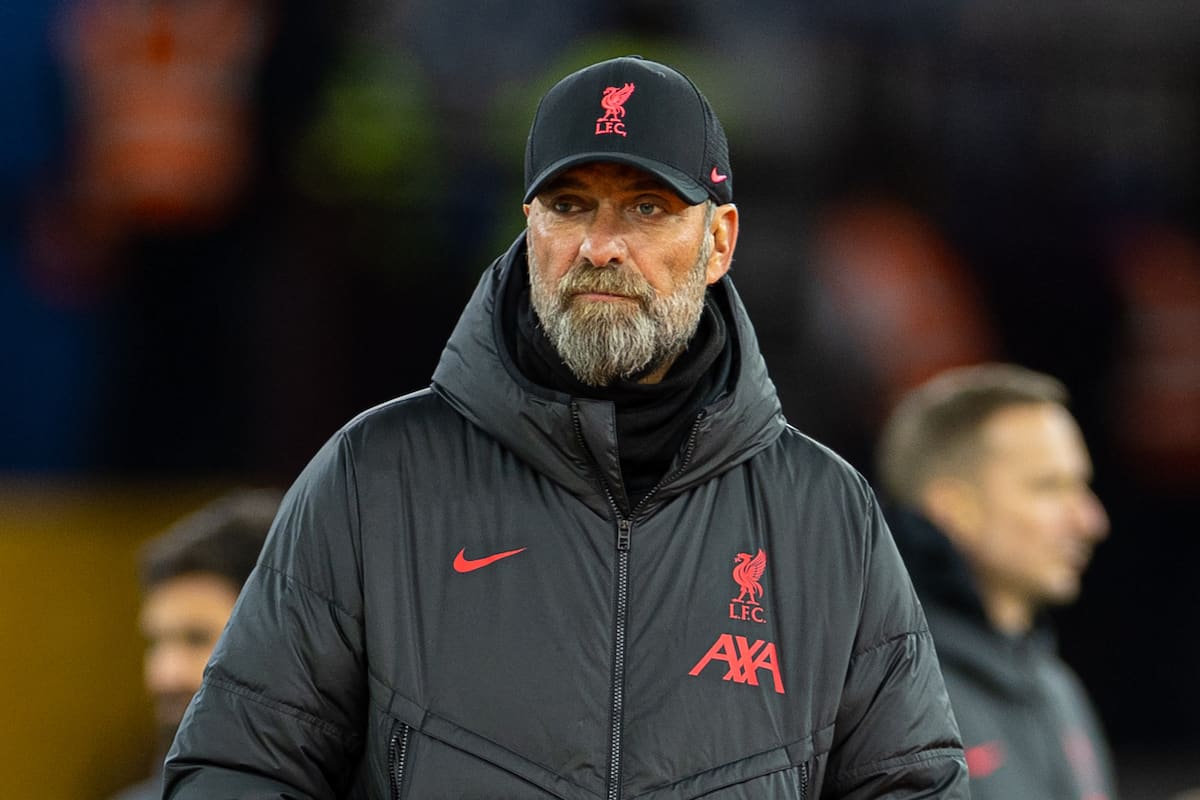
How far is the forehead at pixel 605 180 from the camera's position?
2.76 metres

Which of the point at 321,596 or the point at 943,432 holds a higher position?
the point at 321,596

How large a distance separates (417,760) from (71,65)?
544cm

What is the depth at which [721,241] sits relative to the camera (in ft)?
9.70

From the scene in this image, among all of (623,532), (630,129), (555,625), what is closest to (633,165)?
(630,129)

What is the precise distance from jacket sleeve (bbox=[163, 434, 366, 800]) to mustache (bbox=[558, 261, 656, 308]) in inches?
16.0

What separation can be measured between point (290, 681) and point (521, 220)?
4.95 m

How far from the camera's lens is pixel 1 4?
7379mm

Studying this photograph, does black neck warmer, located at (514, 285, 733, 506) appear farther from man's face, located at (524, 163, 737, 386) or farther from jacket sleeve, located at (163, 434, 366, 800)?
jacket sleeve, located at (163, 434, 366, 800)

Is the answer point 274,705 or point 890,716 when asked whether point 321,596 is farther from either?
point 890,716

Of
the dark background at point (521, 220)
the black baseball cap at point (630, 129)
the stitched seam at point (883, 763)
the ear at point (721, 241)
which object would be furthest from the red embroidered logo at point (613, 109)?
the dark background at point (521, 220)

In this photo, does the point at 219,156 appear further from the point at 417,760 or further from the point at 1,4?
the point at 417,760

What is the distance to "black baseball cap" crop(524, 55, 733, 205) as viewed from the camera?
2729 mm

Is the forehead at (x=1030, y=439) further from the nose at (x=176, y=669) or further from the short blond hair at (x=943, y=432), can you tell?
the nose at (x=176, y=669)

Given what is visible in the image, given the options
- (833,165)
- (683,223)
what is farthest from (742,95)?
(683,223)
